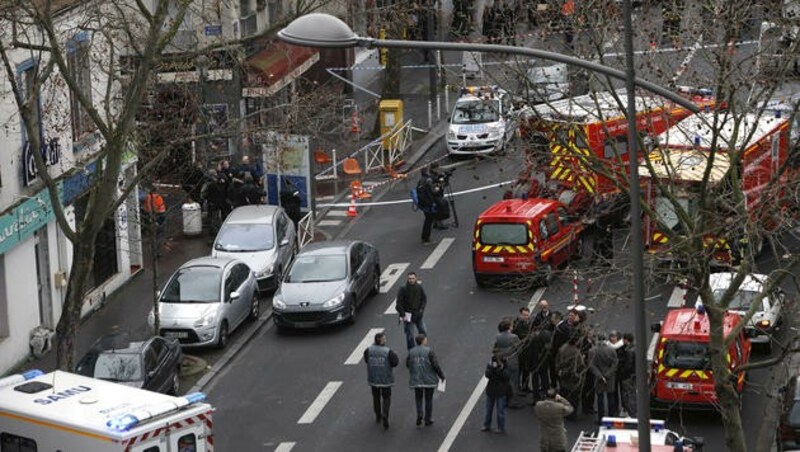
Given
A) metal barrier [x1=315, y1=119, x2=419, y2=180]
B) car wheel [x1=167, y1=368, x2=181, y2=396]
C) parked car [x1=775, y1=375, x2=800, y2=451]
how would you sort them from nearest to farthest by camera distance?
1. parked car [x1=775, y1=375, x2=800, y2=451]
2. car wheel [x1=167, y1=368, x2=181, y2=396]
3. metal barrier [x1=315, y1=119, x2=419, y2=180]

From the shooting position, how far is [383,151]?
4575 centimetres

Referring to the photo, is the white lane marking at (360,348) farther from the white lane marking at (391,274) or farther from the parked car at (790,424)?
the parked car at (790,424)

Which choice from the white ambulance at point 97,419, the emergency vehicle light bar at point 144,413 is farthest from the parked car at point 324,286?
the emergency vehicle light bar at point 144,413

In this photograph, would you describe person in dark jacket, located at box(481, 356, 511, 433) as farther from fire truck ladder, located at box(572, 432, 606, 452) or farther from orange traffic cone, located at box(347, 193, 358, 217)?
orange traffic cone, located at box(347, 193, 358, 217)

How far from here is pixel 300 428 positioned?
28.4m

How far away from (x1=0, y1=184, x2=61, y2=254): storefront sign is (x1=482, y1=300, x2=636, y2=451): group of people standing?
31.7ft

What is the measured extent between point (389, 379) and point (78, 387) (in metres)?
6.52

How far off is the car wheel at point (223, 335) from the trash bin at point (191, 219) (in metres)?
7.39

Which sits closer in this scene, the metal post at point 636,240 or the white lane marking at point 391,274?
the metal post at point 636,240

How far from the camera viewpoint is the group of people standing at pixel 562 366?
88.9ft

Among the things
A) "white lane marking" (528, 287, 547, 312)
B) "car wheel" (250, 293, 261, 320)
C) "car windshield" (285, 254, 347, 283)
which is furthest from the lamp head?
"car wheel" (250, 293, 261, 320)

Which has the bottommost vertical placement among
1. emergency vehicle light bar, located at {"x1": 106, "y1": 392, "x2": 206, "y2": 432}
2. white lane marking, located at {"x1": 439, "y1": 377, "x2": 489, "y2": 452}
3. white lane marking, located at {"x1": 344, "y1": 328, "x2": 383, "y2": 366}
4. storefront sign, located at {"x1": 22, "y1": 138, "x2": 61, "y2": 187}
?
white lane marking, located at {"x1": 439, "y1": 377, "x2": 489, "y2": 452}

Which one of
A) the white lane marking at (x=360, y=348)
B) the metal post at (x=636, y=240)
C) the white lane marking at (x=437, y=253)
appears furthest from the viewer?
the white lane marking at (x=437, y=253)

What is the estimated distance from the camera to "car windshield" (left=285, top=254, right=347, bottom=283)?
3375cm
